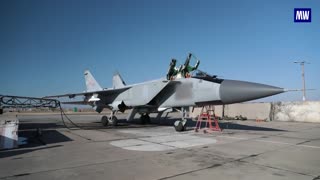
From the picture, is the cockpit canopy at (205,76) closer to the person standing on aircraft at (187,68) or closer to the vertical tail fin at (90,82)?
the person standing on aircraft at (187,68)

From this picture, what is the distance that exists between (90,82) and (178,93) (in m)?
11.6

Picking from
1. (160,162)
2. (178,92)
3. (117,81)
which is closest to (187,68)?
(178,92)

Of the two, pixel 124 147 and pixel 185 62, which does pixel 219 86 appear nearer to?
pixel 185 62

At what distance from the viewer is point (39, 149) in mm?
7078

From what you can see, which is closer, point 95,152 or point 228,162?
point 228,162

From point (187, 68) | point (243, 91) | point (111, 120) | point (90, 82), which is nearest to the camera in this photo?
point (243, 91)

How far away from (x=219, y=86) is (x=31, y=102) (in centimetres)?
830

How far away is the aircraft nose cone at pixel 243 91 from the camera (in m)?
8.85

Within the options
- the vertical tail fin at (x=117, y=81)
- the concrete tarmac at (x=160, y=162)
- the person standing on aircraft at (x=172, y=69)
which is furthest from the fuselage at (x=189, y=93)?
the vertical tail fin at (x=117, y=81)

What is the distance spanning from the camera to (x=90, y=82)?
21531mm

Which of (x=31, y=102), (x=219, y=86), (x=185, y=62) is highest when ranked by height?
(x=185, y=62)

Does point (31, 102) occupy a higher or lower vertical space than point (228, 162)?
higher

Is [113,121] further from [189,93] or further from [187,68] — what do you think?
[189,93]

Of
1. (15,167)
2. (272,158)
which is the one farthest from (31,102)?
(272,158)
